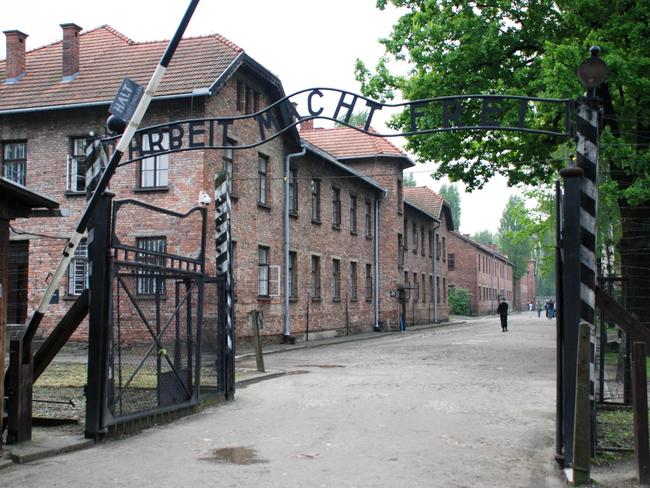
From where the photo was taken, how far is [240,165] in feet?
84.9

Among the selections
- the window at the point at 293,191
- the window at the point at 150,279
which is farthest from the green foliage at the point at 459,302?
the window at the point at 150,279

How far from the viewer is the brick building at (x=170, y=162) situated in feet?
78.5

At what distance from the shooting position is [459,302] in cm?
7556

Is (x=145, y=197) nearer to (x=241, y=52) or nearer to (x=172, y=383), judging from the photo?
(x=241, y=52)

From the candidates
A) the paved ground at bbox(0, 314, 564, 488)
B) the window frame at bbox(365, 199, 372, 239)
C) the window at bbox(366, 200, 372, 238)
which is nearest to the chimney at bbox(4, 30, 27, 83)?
the paved ground at bbox(0, 314, 564, 488)

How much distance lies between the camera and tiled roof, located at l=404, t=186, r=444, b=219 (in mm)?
58188

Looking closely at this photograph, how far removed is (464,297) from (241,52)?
179ft

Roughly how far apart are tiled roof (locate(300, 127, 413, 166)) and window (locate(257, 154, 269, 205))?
14439mm

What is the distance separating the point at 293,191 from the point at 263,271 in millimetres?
4316

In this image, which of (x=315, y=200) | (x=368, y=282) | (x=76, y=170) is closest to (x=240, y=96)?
(x=76, y=170)

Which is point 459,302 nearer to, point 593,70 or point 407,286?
point 407,286

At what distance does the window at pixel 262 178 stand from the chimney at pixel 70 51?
6784 mm

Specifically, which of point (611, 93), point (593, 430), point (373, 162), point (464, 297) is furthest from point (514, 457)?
point (464, 297)

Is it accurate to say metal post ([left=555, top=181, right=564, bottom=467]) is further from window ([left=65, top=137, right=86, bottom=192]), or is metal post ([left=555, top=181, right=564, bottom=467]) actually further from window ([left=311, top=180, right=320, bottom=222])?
window ([left=311, top=180, right=320, bottom=222])
